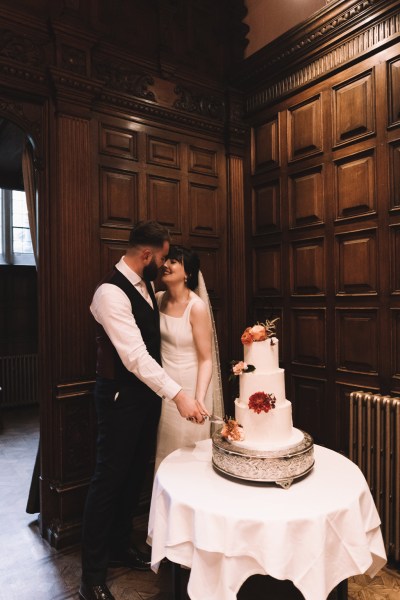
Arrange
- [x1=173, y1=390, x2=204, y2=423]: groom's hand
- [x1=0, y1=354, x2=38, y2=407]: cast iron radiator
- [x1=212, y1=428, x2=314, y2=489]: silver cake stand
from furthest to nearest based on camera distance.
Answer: [x1=0, y1=354, x2=38, y2=407]: cast iron radiator < [x1=173, y1=390, x2=204, y2=423]: groom's hand < [x1=212, y1=428, x2=314, y2=489]: silver cake stand

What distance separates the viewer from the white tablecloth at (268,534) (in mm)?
1498

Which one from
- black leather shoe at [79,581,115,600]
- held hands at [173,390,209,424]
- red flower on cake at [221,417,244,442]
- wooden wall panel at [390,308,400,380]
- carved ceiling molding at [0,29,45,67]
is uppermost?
carved ceiling molding at [0,29,45,67]

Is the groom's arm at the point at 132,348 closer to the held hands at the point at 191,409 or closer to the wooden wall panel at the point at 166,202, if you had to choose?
the held hands at the point at 191,409

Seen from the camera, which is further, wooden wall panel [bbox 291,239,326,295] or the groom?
wooden wall panel [bbox 291,239,326,295]

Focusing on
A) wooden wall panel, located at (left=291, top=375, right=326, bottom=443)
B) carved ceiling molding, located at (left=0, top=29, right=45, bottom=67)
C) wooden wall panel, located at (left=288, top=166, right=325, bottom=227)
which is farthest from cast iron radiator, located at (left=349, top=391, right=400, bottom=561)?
carved ceiling molding, located at (left=0, top=29, right=45, bottom=67)

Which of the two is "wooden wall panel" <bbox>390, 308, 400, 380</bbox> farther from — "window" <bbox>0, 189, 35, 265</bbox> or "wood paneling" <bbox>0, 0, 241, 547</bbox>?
"window" <bbox>0, 189, 35, 265</bbox>

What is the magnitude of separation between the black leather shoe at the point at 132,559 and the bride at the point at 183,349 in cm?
53

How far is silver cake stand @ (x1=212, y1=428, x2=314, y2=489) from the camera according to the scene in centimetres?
170

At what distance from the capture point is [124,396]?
2275 mm

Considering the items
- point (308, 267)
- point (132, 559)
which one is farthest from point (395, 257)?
point (132, 559)

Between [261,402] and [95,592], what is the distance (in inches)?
51.3

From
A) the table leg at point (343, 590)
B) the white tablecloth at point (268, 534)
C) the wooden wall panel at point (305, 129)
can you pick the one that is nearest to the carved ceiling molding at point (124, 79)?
the wooden wall panel at point (305, 129)

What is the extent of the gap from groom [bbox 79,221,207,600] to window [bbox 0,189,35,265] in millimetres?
4827

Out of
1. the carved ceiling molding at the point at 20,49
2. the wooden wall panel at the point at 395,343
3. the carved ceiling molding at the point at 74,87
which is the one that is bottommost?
the wooden wall panel at the point at 395,343
